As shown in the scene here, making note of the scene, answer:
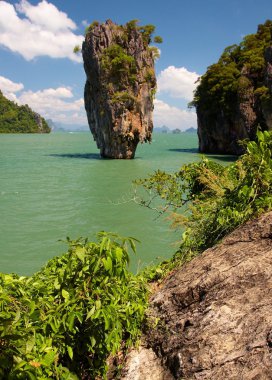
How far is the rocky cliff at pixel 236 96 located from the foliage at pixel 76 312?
124 feet

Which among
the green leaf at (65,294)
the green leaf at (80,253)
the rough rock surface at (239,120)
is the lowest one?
the green leaf at (65,294)

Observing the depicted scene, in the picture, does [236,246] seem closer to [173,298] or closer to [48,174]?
[173,298]

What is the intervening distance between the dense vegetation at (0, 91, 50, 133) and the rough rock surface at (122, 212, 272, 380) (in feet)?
574

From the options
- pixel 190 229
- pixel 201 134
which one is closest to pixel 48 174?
pixel 190 229

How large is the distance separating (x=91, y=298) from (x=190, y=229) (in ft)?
8.39

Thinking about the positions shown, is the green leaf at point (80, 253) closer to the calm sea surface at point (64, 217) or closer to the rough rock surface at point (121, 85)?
the calm sea surface at point (64, 217)

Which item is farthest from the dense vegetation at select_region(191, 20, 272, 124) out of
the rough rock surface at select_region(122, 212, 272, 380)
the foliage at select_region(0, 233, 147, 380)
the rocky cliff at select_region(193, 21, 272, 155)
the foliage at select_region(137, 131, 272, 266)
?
the foliage at select_region(0, 233, 147, 380)

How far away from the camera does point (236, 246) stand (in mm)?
3971

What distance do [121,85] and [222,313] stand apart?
130 feet

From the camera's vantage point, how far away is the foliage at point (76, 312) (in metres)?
2.67

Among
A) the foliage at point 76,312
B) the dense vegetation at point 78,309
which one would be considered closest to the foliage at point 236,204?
the dense vegetation at point 78,309

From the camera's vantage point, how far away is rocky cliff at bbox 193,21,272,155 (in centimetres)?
4078

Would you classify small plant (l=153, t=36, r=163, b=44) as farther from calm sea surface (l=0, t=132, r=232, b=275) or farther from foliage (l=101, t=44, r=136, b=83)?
calm sea surface (l=0, t=132, r=232, b=275)

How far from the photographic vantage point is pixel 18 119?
176 m
